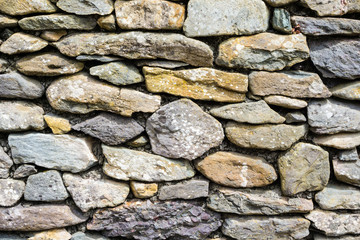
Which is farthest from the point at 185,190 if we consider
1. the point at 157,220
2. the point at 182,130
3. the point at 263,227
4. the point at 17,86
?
the point at 17,86

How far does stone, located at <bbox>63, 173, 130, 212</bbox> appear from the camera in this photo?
6.34 feet

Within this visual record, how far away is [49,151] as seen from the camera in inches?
75.3

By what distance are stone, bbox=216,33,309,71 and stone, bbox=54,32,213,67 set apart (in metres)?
0.13

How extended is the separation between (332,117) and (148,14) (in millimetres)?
1296

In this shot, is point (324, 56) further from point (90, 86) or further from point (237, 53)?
point (90, 86)

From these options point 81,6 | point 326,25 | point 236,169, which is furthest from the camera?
point 236,169

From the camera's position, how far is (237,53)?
1852 millimetres

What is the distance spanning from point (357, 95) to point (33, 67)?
1.98 m

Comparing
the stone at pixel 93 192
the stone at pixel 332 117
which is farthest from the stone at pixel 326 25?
the stone at pixel 93 192

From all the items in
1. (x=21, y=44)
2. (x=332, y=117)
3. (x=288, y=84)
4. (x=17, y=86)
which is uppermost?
(x=288, y=84)

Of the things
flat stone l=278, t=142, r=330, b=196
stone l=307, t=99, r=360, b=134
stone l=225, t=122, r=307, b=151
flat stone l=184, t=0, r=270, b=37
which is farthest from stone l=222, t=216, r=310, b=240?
flat stone l=184, t=0, r=270, b=37

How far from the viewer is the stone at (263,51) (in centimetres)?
185

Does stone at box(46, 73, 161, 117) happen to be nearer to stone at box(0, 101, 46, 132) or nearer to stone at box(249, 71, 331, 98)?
stone at box(0, 101, 46, 132)

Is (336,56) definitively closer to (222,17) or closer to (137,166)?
(222,17)
